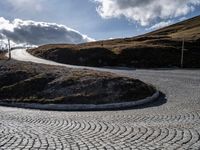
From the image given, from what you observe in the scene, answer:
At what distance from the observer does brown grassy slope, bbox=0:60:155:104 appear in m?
23.9

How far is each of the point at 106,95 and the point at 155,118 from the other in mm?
8263

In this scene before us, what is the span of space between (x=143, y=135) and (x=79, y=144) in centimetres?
214

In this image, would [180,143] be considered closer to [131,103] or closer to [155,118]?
[155,118]

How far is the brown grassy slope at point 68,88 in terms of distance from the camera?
78.3ft

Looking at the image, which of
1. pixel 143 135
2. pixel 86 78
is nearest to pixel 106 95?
pixel 86 78

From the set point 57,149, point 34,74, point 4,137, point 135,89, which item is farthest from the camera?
point 34,74

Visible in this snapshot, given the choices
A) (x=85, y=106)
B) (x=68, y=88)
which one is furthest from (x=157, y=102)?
(x=68, y=88)

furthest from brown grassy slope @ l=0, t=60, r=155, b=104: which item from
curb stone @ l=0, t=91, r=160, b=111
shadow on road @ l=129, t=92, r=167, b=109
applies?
shadow on road @ l=129, t=92, r=167, b=109

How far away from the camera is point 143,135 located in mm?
11062

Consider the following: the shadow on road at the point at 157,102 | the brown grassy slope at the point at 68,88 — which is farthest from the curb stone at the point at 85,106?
the brown grassy slope at the point at 68,88

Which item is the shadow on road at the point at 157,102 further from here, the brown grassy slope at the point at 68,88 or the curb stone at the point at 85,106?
the brown grassy slope at the point at 68,88

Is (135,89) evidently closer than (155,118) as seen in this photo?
No

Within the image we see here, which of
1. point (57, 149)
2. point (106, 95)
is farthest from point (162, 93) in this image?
point (57, 149)

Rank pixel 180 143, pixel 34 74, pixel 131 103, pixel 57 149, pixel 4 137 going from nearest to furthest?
pixel 57 149, pixel 180 143, pixel 4 137, pixel 131 103, pixel 34 74
